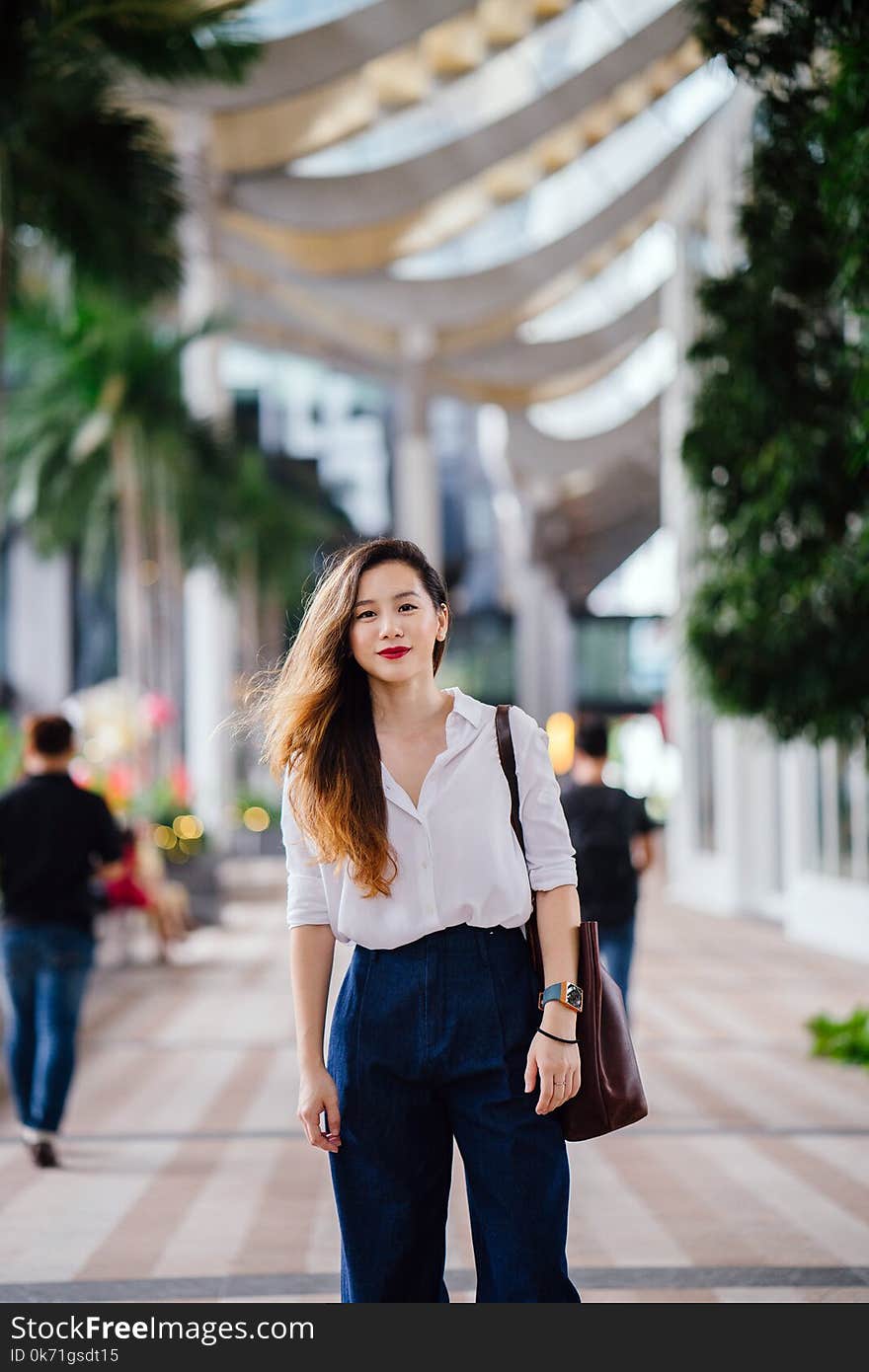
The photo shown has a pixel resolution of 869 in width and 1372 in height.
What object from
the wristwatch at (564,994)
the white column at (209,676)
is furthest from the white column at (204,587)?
the wristwatch at (564,994)

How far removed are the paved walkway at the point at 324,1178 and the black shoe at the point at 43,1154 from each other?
0.06m

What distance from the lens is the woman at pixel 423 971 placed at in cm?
259

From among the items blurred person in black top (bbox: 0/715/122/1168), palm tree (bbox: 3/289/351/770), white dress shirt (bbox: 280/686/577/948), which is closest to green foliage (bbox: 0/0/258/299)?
blurred person in black top (bbox: 0/715/122/1168)

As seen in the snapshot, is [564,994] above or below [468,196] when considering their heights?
below

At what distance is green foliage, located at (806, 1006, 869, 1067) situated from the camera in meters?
8.52

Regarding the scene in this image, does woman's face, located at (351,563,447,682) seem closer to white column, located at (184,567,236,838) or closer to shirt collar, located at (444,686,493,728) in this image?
shirt collar, located at (444,686,493,728)

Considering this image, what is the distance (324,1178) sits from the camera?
19.9 ft

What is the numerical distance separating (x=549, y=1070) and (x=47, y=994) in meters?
4.16

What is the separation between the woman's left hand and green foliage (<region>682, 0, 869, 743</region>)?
216 inches

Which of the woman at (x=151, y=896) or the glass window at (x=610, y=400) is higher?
the glass window at (x=610, y=400)

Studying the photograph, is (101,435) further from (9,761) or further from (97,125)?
(97,125)

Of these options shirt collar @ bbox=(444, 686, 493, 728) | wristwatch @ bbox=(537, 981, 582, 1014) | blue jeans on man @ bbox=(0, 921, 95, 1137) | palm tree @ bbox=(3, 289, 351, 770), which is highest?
palm tree @ bbox=(3, 289, 351, 770)

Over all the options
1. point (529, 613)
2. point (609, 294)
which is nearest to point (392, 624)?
point (609, 294)

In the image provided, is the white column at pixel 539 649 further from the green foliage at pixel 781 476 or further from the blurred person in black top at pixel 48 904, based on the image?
the blurred person in black top at pixel 48 904
